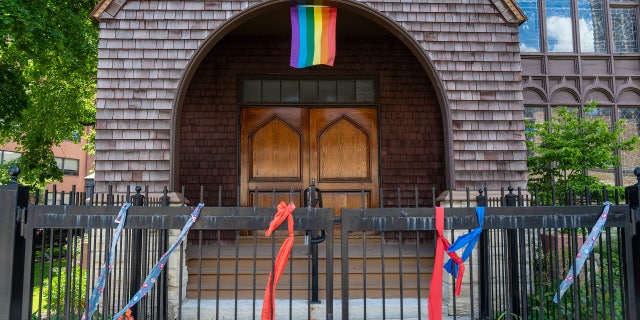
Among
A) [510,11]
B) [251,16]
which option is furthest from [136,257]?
[510,11]

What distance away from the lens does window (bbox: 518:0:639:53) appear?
804 centimetres

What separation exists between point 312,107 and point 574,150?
407 centimetres

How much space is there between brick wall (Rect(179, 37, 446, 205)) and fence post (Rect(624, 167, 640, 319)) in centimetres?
447

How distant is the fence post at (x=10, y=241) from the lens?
2.93m

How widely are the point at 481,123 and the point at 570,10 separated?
402 centimetres

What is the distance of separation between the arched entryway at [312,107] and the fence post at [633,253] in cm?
430

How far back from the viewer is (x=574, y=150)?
20.7 ft

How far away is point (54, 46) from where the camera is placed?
812cm

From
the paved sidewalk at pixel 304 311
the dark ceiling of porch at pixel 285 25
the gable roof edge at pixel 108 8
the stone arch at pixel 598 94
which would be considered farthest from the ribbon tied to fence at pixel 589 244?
the gable roof edge at pixel 108 8

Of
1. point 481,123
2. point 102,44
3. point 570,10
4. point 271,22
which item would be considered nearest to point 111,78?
point 102,44

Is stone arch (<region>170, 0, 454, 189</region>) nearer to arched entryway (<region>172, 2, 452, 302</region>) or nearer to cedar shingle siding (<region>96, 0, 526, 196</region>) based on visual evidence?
cedar shingle siding (<region>96, 0, 526, 196</region>)

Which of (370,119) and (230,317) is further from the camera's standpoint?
(370,119)

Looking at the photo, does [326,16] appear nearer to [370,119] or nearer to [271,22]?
[271,22]

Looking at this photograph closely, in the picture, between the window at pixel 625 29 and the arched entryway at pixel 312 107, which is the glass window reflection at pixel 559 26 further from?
the arched entryway at pixel 312 107
